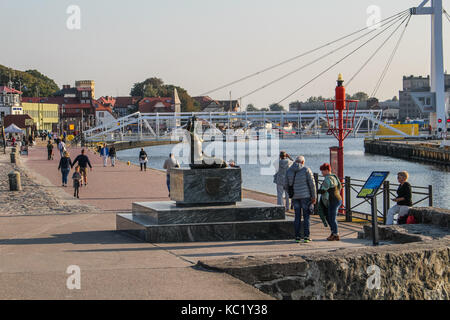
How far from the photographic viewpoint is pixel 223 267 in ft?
29.3

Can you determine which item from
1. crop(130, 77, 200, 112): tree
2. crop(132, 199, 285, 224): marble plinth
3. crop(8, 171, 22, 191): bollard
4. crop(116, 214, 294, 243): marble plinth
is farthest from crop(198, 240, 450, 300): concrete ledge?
crop(130, 77, 200, 112): tree

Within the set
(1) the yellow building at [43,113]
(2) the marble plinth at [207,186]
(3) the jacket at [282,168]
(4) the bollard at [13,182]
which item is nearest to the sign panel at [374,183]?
(2) the marble plinth at [207,186]

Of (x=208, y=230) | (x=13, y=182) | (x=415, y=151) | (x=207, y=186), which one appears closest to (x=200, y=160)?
(x=207, y=186)

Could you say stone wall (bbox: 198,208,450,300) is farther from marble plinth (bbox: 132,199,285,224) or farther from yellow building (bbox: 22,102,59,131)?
yellow building (bbox: 22,102,59,131)

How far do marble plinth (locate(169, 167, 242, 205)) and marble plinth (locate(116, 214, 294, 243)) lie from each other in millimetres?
680

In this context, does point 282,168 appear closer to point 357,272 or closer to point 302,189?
point 302,189

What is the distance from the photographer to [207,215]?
1338 centimetres

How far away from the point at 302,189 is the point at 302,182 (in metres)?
0.14

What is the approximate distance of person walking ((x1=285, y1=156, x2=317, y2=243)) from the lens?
13.1 metres

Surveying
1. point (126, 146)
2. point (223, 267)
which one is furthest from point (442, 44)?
point (223, 267)

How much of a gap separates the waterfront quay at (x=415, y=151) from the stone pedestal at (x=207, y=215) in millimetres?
59570
